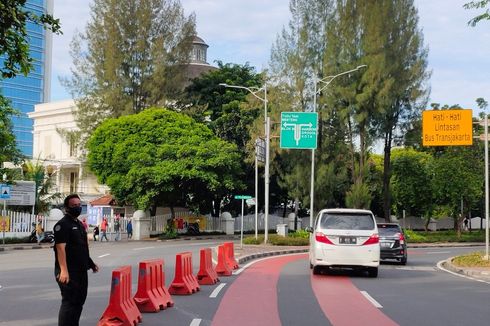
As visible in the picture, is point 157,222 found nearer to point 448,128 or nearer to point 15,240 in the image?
point 15,240

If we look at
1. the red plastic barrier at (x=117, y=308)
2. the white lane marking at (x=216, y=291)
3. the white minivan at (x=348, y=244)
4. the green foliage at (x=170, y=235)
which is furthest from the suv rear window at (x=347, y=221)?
the green foliage at (x=170, y=235)

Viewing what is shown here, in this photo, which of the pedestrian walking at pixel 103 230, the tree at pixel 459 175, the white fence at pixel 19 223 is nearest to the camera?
the white fence at pixel 19 223

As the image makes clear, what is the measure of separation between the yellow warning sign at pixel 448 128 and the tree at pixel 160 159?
61.3 ft

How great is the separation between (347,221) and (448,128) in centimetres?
921

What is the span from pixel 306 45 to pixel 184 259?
3504 centimetres

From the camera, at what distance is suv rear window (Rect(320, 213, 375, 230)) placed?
17.9 metres

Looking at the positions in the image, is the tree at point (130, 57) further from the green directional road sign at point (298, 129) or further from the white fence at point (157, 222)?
the green directional road sign at point (298, 129)

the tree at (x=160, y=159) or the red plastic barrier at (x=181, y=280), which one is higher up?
the tree at (x=160, y=159)

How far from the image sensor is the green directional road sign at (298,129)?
110 feet

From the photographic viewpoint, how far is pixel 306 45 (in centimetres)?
4675

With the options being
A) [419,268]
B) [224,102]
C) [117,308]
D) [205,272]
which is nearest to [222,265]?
[205,272]

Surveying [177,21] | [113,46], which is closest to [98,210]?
[113,46]

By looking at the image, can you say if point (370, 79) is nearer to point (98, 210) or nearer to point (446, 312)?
point (98, 210)

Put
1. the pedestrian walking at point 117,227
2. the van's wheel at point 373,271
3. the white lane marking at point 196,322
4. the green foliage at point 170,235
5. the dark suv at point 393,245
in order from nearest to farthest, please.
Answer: the white lane marking at point 196,322 < the van's wheel at point 373,271 < the dark suv at point 393,245 < the pedestrian walking at point 117,227 < the green foliage at point 170,235
